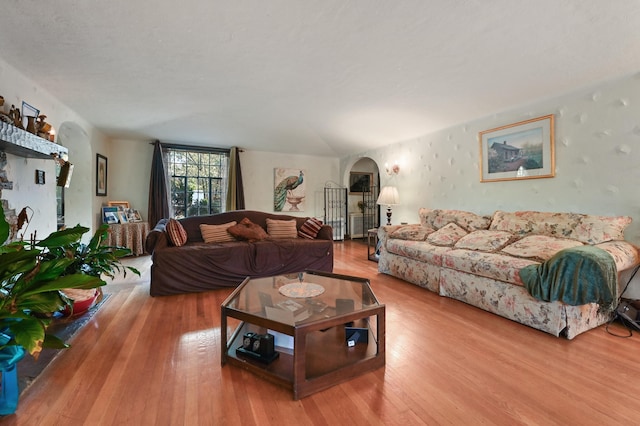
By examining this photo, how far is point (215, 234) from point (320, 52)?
247cm

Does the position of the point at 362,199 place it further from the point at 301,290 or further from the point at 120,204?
the point at 301,290

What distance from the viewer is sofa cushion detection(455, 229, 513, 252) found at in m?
2.75

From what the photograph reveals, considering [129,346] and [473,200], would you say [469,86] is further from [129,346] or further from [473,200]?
→ [129,346]

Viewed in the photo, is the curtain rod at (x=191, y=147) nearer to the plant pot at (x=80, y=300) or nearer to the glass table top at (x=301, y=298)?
the plant pot at (x=80, y=300)

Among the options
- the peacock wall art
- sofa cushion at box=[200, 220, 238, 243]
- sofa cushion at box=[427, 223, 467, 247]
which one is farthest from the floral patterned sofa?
the peacock wall art

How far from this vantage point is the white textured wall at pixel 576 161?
2.45 m

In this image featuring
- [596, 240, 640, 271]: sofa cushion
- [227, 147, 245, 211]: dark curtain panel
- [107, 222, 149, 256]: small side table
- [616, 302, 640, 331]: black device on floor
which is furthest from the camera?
[227, 147, 245, 211]: dark curtain panel

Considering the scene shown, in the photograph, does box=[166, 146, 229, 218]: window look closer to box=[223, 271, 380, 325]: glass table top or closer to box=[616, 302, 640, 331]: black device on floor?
box=[223, 271, 380, 325]: glass table top

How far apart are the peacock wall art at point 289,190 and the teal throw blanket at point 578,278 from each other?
5.04m

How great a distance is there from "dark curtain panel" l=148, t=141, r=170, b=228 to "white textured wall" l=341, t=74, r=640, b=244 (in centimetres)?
493

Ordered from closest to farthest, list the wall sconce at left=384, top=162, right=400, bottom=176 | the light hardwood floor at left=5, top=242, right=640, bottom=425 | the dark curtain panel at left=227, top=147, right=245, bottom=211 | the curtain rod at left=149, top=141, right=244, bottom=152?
the light hardwood floor at left=5, top=242, right=640, bottom=425 < the wall sconce at left=384, top=162, right=400, bottom=176 < the curtain rod at left=149, top=141, right=244, bottom=152 < the dark curtain panel at left=227, top=147, right=245, bottom=211

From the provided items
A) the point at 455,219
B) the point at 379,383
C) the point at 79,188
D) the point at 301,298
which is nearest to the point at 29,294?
the point at 301,298

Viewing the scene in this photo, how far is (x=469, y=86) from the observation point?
9.73 ft

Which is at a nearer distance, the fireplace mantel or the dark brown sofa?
the fireplace mantel
